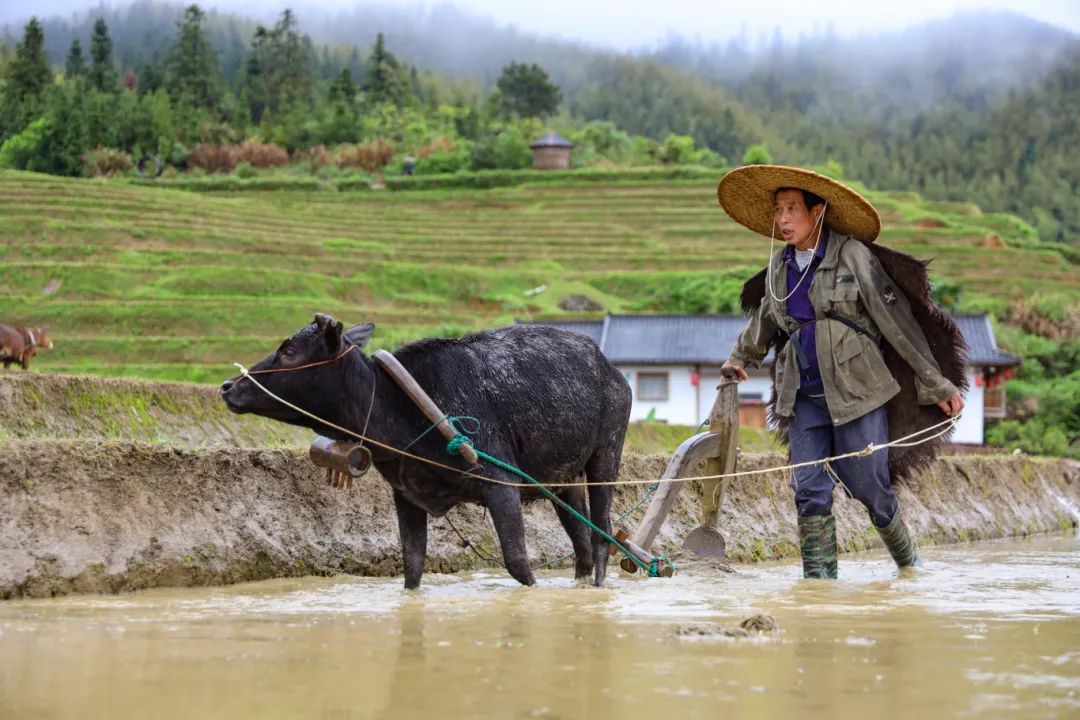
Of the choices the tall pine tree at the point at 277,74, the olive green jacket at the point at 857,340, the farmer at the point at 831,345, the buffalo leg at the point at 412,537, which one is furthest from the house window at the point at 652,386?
the tall pine tree at the point at 277,74

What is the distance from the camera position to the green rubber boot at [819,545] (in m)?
8.30

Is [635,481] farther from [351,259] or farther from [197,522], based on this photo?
[351,259]

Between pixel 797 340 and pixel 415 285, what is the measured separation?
175 ft

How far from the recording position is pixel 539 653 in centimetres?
523

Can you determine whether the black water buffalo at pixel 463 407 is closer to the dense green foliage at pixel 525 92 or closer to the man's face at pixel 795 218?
the man's face at pixel 795 218

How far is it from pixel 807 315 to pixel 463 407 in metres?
1.97

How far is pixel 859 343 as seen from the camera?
8.05 metres

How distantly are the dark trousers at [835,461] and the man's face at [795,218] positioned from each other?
855 millimetres

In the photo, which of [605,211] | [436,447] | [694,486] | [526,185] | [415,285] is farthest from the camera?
[526,185]

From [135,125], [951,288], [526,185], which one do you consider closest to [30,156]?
[135,125]

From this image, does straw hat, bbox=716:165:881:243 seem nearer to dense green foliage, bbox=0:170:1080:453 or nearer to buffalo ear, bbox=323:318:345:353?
buffalo ear, bbox=323:318:345:353

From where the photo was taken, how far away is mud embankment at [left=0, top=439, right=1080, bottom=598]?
728cm

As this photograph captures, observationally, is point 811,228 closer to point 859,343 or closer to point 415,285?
point 859,343

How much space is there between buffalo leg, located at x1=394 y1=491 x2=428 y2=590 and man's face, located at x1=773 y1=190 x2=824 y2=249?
8.26 ft
